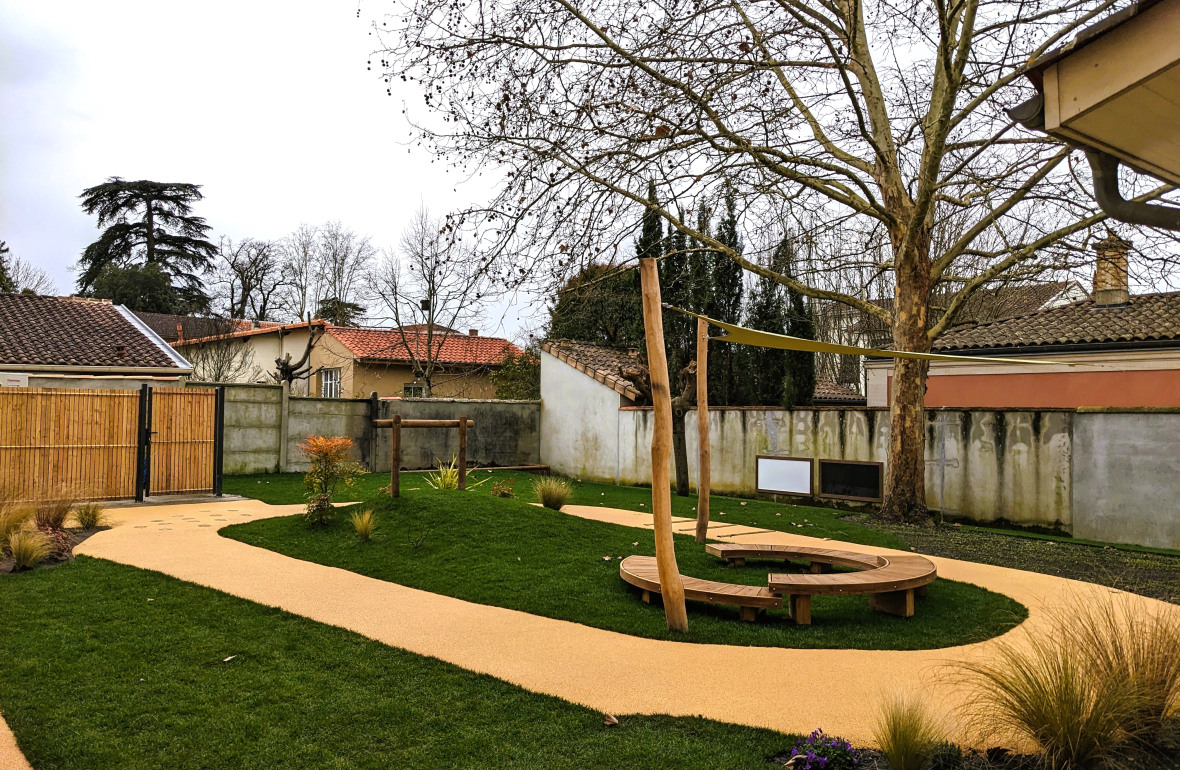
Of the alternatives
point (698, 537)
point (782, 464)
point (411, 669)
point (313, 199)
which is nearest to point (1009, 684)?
point (411, 669)

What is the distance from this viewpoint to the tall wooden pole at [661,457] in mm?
5773

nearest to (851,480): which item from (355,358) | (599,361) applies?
(599,361)

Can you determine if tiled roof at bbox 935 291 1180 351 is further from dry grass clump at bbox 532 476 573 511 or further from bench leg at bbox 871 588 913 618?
bench leg at bbox 871 588 913 618

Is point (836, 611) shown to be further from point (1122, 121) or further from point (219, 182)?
point (219, 182)

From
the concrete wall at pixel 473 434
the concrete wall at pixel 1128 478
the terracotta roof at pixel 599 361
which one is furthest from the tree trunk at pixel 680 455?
the concrete wall at pixel 1128 478

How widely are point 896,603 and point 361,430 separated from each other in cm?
1569

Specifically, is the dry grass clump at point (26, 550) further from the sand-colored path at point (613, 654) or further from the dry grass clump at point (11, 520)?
the sand-colored path at point (613, 654)

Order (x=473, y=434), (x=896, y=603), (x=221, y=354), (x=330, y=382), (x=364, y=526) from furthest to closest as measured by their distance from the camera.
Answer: (x=330, y=382) → (x=221, y=354) → (x=473, y=434) → (x=364, y=526) → (x=896, y=603)

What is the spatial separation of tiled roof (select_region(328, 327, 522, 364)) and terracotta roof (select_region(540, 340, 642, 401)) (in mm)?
8875

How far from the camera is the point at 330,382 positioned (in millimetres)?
32656

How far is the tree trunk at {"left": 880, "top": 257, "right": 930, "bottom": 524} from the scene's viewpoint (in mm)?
12398

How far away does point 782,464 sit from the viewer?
1562 centimetres

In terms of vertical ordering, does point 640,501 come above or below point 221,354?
below

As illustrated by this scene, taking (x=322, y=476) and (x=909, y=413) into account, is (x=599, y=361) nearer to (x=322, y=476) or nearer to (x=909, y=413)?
(x=909, y=413)
